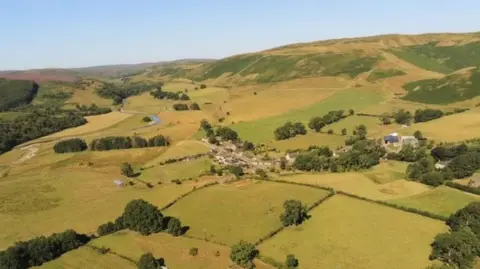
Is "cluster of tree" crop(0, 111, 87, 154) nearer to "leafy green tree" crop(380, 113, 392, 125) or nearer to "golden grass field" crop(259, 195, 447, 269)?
"golden grass field" crop(259, 195, 447, 269)

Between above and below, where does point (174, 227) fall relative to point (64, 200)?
above

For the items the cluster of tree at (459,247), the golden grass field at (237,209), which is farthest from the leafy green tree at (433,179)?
the cluster of tree at (459,247)

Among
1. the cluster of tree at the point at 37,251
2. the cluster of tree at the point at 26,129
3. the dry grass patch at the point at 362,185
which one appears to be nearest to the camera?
the cluster of tree at the point at 37,251

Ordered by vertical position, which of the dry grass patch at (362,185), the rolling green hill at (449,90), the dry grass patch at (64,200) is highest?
the rolling green hill at (449,90)

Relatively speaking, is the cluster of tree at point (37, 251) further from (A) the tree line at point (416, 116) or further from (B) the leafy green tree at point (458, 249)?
(A) the tree line at point (416, 116)

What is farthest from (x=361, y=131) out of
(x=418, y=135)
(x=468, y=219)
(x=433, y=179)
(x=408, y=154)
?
(x=468, y=219)

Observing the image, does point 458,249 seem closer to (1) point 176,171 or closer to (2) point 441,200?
(2) point 441,200
